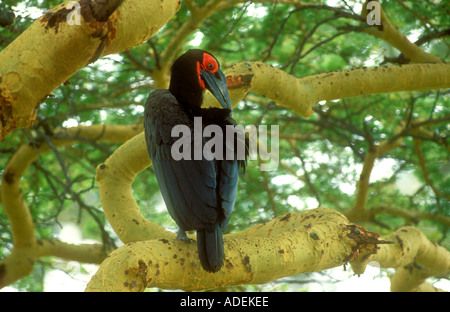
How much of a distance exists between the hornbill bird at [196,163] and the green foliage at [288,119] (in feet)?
5.66

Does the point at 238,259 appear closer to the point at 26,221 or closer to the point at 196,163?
the point at 196,163

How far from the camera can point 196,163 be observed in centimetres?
239

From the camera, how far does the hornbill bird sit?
2.23 m

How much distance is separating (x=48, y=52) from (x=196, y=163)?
0.83 m

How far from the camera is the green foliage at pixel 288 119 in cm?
485

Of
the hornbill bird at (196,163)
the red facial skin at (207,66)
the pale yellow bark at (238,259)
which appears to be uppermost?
the red facial skin at (207,66)

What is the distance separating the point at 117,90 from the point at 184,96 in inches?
108

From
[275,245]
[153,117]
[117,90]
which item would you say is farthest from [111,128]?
[275,245]

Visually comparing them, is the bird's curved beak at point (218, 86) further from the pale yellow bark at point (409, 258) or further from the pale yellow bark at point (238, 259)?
the pale yellow bark at point (409, 258)

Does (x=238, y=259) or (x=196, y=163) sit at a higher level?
(x=196, y=163)

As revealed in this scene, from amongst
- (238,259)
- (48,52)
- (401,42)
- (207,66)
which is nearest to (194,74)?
(207,66)
